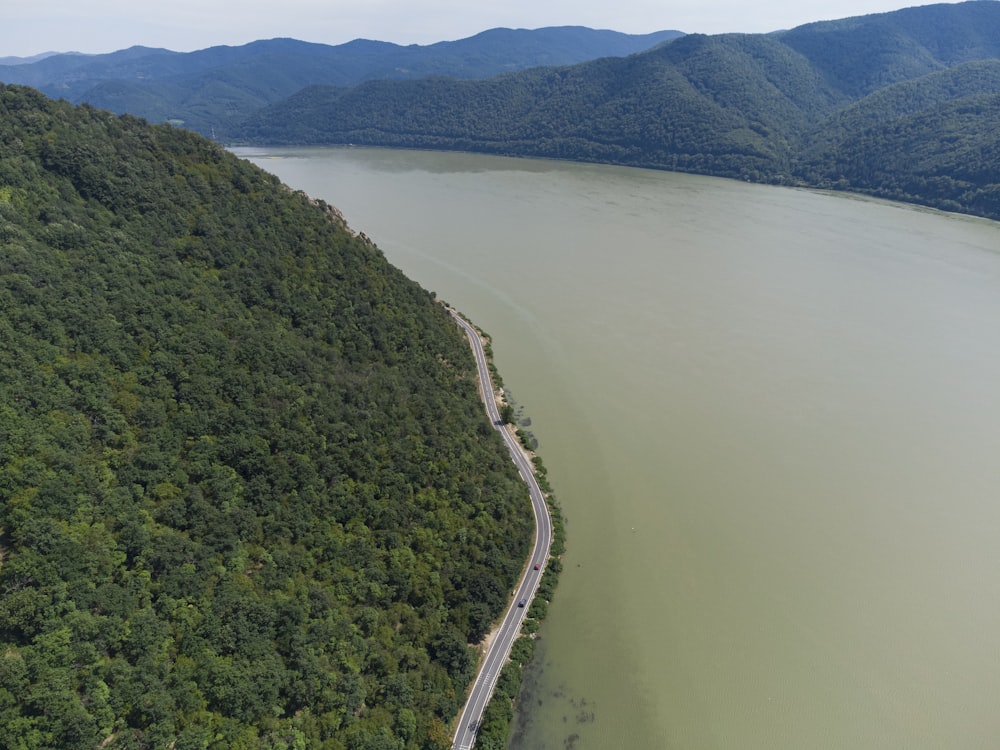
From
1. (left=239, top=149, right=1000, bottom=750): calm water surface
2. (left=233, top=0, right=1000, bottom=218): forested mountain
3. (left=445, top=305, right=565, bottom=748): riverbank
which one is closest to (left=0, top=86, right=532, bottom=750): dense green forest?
(left=445, top=305, right=565, bottom=748): riverbank

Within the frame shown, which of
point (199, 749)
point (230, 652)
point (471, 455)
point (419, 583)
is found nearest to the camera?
point (199, 749)

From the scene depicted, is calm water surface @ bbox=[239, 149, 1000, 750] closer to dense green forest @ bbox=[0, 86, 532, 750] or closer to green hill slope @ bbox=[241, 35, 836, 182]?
dense green forest @ bbox=[0, 86, 532, 750]

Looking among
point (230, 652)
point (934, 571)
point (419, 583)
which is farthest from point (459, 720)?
point (934, 571)

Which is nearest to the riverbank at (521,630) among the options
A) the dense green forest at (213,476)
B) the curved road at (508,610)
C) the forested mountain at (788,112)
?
the curved road at (508,610)

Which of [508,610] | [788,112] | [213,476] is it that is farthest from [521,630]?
[788,112]

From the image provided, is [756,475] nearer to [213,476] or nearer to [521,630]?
A: [521,630]

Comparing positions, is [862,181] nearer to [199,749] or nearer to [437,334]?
[437,334]
